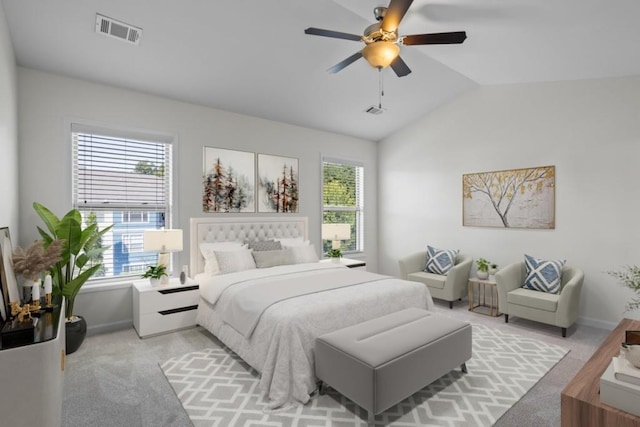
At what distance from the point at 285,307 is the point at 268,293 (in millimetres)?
376

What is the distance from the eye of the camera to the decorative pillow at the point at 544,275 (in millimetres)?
4098

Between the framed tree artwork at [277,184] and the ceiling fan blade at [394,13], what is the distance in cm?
307

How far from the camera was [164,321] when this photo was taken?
3.82 m

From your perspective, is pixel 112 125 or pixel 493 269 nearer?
pixel 112 125

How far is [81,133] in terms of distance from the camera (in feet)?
12.3

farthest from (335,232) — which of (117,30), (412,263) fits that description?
(117,30)

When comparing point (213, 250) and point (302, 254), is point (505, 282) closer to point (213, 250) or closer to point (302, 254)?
point (302, 254)

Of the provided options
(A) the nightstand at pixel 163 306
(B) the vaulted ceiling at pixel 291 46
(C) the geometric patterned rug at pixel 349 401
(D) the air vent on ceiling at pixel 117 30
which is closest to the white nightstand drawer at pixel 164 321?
(A) the nightstand at pixel 163 306

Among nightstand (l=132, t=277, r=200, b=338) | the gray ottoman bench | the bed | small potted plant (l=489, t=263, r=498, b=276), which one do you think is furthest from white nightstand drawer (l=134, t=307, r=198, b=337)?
small potted plant (l=489, t=263, r=498, b=276)

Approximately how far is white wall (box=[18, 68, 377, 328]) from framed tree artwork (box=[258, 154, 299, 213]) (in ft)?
0.46

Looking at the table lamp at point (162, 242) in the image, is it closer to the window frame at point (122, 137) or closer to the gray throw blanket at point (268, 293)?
the window frame at point (122, 137)

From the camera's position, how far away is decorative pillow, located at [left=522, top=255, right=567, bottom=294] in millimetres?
4098

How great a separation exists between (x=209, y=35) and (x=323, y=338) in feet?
10.1

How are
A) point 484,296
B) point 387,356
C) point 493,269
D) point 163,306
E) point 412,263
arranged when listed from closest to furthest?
point 387,356
point 163,306
point 493,269
point 484,296
point 412,263
